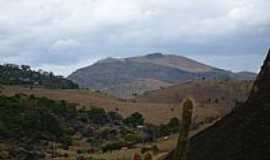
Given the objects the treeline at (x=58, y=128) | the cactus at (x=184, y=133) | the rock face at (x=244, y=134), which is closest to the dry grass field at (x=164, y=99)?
the treeline at (x=58, y=128)

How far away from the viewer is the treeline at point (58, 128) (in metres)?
88.7

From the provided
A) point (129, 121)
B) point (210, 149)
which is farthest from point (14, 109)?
point (210, 149)

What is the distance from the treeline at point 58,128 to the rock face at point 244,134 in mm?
58396

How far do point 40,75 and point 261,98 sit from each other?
557 feet

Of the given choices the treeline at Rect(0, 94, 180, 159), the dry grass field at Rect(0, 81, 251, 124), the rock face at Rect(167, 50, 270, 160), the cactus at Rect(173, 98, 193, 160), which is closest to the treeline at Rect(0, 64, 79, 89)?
the dry grass field at Rect(0, 81, 251, 124)

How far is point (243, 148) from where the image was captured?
17.7 meters

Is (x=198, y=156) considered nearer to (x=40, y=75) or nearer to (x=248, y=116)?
(x=248, y=116)

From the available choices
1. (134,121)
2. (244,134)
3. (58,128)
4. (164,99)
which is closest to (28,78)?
(164,99)

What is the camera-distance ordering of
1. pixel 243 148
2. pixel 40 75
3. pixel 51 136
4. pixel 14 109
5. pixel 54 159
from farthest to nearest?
pixel 40 75
pixel 14 109
pixel 51 136
pixel 54 159
pixel 243 148

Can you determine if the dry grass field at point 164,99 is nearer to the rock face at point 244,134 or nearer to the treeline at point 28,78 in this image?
the treeline at point 28,78

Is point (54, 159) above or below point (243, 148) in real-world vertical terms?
below

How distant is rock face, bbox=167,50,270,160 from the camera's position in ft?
57.3

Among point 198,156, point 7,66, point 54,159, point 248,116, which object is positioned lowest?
point 54,159

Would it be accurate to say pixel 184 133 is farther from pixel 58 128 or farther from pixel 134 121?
pixel 134 121
